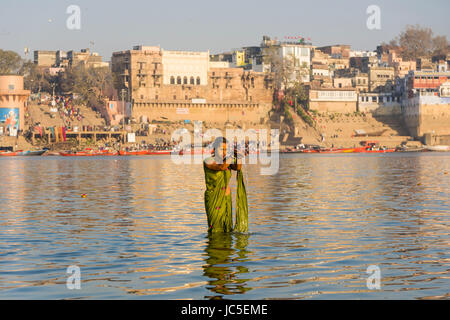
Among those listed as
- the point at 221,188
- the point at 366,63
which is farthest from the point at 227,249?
the point at 366,63

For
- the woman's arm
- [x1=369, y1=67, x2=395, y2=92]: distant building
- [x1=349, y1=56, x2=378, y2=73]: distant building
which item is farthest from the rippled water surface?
[x1=349, y1=56, x2=378, y2=73]: distant building

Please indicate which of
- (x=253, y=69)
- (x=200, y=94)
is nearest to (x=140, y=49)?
(x=200, y=94)

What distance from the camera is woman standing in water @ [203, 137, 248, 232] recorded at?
16422mm

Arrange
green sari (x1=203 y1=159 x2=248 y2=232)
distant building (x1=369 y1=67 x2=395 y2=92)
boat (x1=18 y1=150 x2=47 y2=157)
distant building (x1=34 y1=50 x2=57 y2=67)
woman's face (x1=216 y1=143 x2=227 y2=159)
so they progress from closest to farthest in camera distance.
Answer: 1. woman's face (x1=216 y1=143 x2=227 y2=159)
2. green sari (x1=203 y1=159 x2=248 y2=232)
3. boat (x1=18 y1=150 x2=47 y2=157)
4. distant building (x1=369 y1=67 x2=395 y2=92)
5. distant building (x1=34 y1=50 x2=57 y2=67)

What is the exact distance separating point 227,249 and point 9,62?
119 meters

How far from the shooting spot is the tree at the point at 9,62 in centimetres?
12769

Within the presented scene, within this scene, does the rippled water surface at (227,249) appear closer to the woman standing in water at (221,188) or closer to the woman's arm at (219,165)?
the woman standing in water at (221,188)

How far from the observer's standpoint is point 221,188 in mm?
16641

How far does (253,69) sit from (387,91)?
2325 cm

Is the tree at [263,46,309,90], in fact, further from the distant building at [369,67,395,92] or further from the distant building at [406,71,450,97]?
the distant building at [406,71,450,97]

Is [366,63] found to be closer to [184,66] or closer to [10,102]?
[184,66]

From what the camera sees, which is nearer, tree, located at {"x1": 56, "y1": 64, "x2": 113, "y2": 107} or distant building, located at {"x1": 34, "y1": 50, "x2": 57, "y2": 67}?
tree, located at {"x1": 56, "y1": 64, "x2": 113, "y2": 107}

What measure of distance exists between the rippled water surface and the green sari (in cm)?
28
